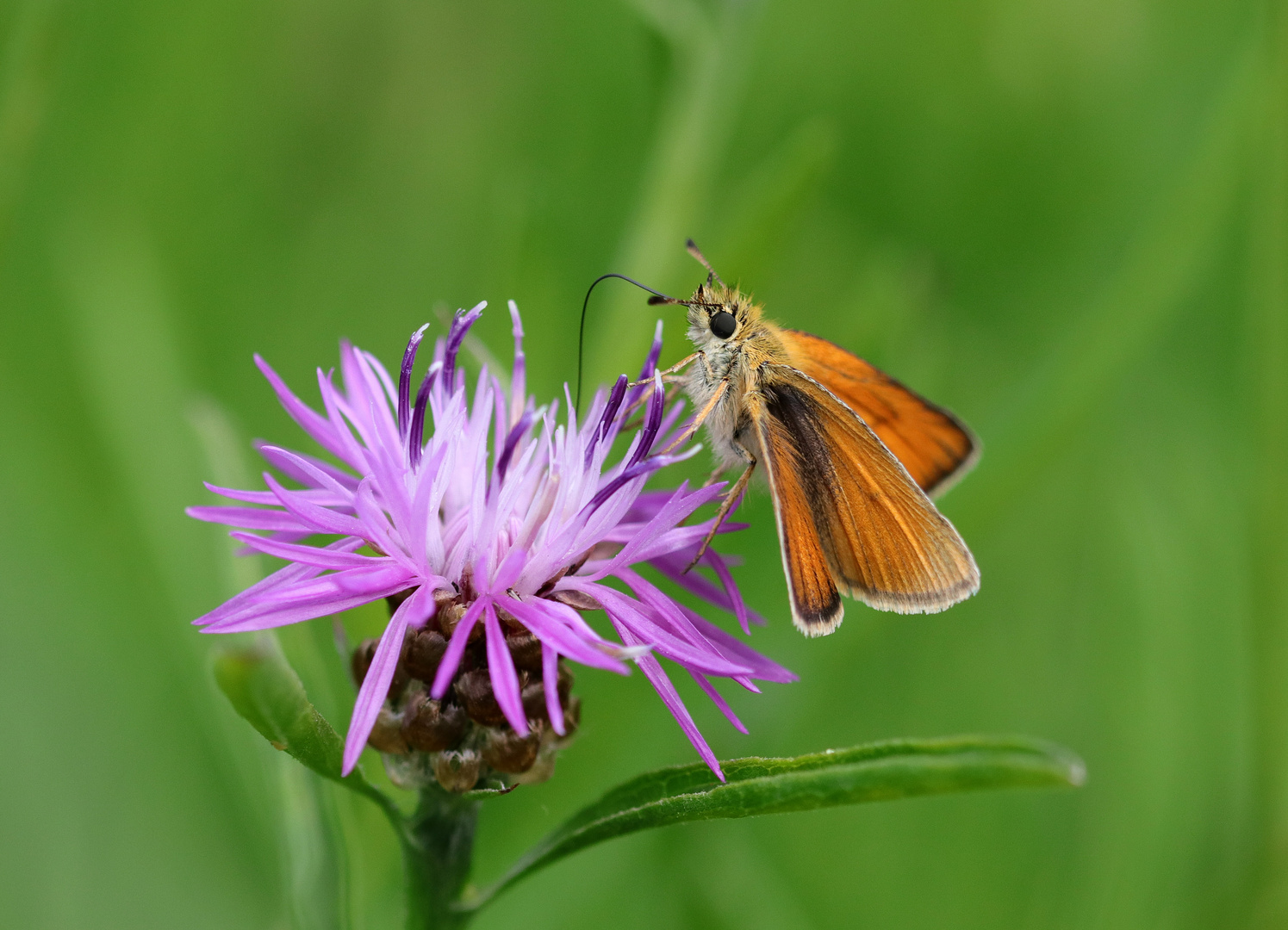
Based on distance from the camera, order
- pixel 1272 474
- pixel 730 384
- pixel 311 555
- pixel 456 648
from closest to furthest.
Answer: pixel 456 648, pixel 311 555, pixel 730 384, pixel 1272 474

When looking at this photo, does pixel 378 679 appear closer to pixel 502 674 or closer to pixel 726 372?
pixel 502 674

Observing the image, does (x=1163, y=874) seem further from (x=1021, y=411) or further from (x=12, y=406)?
(x=12, y=406)

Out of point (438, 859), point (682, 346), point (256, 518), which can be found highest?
point (682, 346)

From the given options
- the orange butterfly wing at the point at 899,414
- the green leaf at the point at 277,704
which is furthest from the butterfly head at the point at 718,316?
the green leaf at the point at 277,704

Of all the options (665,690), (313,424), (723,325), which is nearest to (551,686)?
(665,690)

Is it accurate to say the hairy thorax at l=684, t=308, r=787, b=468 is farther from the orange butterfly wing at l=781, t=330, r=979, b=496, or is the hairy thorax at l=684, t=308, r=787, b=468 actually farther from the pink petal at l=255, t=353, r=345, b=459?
the pink petal at l=255, t=353, r=345, b=459

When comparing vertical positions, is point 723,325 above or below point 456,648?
above

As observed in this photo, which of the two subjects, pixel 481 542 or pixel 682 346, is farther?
pixel 682 346
